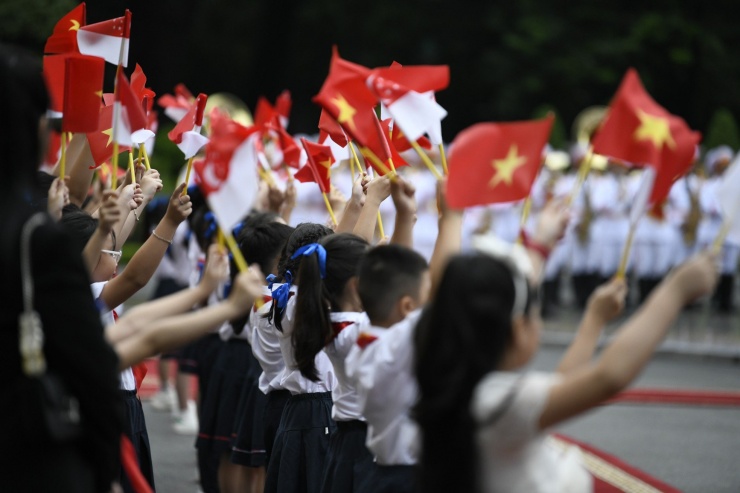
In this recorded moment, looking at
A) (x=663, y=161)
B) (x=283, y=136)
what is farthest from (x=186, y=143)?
(x=663, y=161)

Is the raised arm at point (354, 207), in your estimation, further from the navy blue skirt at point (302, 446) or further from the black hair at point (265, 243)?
the navy blue skirt at point (302, 446)

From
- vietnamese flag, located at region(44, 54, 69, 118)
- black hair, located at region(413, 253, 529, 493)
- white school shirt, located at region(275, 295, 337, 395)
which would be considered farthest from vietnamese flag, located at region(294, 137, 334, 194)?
black hair, located at region(413, 253, 529, 493)

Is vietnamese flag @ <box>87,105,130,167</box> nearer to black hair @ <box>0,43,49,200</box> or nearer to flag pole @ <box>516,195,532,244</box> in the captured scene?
flag pole @ <box>516,195,532,244</box>

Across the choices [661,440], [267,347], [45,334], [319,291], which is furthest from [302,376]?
[661,440]

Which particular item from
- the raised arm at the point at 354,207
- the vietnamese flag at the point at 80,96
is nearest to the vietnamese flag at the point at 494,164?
the raised arm at the point at 354,207

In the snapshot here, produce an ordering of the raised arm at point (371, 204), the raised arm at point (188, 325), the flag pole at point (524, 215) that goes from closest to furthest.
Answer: the raised arm at point (188, 325) < the flag pole at point (524, 215) < the raised arm at point (371, 204)

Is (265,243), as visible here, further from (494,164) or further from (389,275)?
(494,164)

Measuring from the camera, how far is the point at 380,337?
363cm

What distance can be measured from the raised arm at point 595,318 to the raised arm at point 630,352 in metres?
0.16

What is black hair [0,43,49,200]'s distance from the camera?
283 centimetres

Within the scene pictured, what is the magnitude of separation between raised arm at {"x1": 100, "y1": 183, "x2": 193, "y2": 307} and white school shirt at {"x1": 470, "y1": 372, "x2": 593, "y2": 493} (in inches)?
60.7

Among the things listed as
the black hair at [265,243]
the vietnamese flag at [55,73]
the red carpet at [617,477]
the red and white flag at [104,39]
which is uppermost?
the red and white flag at [104,39]

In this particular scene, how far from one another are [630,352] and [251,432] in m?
3.55

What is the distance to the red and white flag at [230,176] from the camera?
337cm
